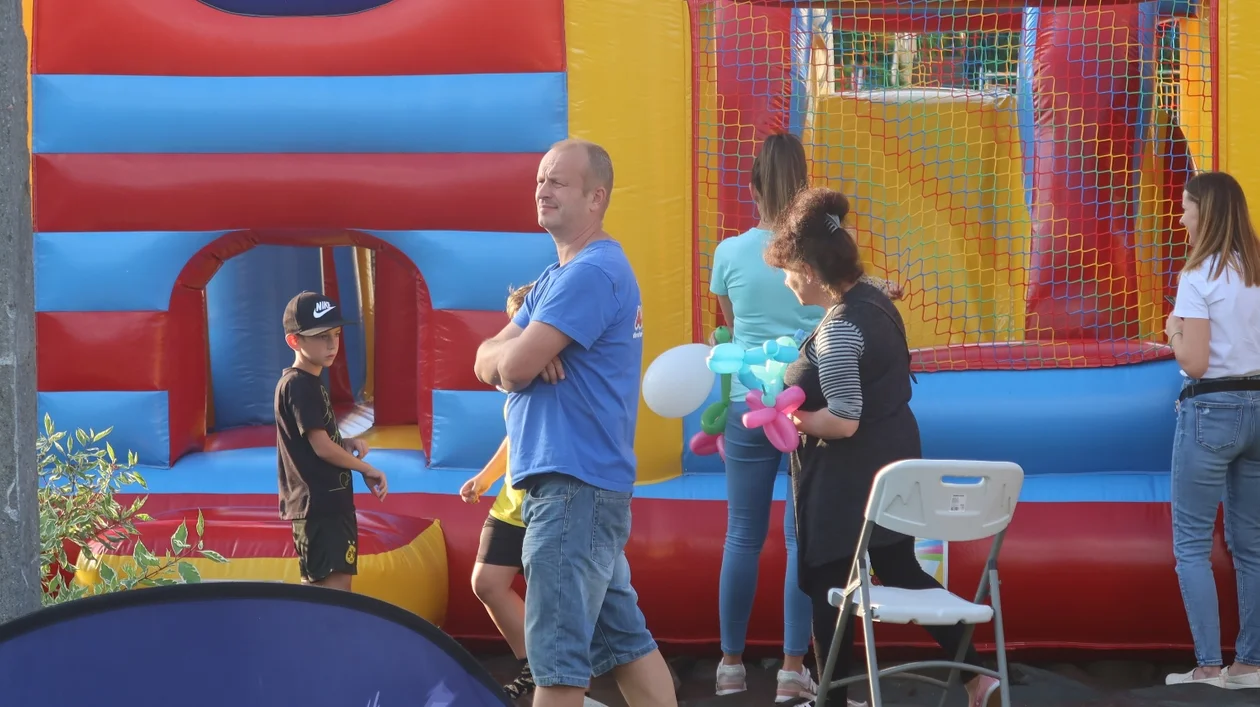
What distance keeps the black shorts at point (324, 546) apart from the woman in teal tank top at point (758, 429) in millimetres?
1014

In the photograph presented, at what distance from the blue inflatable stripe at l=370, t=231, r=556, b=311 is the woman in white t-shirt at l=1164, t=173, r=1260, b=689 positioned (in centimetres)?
188

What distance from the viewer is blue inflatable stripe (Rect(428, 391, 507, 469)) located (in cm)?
415

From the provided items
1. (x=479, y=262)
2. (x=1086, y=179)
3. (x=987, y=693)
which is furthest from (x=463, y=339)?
(x=1086, y=179)

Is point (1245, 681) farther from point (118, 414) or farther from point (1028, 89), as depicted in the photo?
point (118, 414)

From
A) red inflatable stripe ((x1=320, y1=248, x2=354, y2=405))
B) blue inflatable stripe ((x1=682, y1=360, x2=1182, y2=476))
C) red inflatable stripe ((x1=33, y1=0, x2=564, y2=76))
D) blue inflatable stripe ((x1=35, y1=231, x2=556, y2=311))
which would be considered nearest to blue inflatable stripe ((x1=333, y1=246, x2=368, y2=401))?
red inflatable stripe ((x1=320, y1=248, x2=354, y2=405))

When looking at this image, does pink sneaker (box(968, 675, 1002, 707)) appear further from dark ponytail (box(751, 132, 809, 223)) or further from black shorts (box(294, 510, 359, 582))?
black shorts (box(294, 510, 359, 582))

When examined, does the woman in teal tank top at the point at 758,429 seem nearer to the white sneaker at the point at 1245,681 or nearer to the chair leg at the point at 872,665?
the chair leg at the point at 872,665

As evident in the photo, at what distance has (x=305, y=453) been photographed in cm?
A: 340

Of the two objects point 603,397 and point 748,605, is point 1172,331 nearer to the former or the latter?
point 748,605

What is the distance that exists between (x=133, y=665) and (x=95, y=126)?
328 centimetres

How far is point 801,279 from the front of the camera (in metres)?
2.97

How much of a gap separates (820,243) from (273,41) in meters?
2.16

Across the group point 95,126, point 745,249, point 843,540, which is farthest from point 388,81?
point 843,540

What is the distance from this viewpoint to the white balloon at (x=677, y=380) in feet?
11.3
